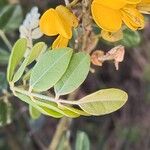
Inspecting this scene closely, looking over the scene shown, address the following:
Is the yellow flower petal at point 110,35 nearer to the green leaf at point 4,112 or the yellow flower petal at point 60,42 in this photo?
the yellow flower petal at point 60,42

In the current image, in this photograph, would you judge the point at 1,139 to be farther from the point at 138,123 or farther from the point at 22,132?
the point at 138,123

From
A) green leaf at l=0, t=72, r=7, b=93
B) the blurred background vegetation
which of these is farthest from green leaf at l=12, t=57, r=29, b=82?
the blurred background vegetation

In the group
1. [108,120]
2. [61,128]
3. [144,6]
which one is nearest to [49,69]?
[144,6]

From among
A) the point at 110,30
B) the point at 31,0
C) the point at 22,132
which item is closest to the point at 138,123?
the point at 22,132

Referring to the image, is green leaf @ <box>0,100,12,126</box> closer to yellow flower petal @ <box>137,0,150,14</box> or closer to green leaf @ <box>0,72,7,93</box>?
green leaf @ <box>0,72,7,93</box>

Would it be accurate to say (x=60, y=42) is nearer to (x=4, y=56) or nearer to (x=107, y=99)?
(x=107, y=99)

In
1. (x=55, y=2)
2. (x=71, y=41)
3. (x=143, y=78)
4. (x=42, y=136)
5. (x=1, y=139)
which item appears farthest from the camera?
(x=143, y=78)
